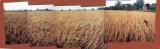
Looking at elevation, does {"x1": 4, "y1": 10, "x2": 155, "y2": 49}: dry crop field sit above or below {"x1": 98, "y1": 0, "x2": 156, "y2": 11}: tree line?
below

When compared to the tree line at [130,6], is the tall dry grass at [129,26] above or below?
below

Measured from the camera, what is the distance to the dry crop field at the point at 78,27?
319cm

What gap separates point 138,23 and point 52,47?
3.47 feet

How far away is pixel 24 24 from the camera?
3.29 metres

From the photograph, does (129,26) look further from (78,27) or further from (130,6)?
(78,27)

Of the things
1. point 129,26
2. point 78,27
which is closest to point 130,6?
point 129,26

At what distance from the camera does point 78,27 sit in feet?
10.7

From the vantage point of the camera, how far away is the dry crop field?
319 cm

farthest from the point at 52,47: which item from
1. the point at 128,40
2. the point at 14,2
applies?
the point at 128,40

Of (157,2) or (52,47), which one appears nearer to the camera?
(157,2)

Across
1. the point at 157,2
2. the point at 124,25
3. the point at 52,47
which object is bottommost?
the point at 52,47

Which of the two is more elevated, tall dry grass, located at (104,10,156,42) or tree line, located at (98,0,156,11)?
tree line, located at (98,0,156,11)

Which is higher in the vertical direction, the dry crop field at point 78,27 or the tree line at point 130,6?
the tree line at point 130,6

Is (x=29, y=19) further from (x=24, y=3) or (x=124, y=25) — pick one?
(x=124, y=25)
